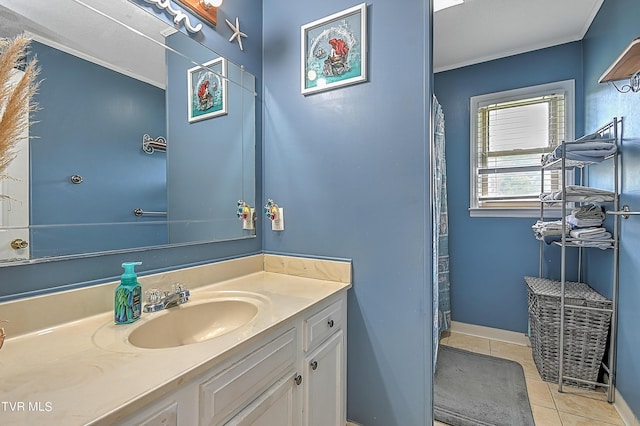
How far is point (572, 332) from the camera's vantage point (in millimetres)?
1905

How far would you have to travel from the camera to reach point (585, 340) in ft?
6.11

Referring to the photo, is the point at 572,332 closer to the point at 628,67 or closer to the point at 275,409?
the point at 628,67

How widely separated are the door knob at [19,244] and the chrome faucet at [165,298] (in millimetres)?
386

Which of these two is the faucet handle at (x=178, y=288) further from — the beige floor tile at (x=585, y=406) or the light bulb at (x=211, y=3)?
the beige floor tile at (x=585, y=406)

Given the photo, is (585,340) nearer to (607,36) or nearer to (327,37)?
(607,36)

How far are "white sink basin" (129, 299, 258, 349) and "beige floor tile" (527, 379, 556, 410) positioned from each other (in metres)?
1.86

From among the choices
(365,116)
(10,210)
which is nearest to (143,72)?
(10,210)

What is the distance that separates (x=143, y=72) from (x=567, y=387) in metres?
2.96

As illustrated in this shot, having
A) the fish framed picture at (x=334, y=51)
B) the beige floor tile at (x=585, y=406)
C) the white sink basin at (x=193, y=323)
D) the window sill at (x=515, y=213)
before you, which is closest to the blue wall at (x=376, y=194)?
the fish framed picture at (x=334, y=51)

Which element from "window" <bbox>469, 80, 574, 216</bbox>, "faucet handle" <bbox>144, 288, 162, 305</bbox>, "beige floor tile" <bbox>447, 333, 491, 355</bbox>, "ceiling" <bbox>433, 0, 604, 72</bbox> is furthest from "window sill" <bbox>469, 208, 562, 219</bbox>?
"faucet handle" <bbox>144, 288, 162, 305</bbox>

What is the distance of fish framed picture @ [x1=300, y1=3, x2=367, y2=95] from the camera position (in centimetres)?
143

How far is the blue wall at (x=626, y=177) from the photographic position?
1513 millimetres

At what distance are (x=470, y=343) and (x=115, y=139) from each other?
2892 mm

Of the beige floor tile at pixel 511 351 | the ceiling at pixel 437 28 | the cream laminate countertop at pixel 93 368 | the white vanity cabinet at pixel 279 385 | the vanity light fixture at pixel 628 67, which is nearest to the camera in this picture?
the cream laminate countertop at pixel 93 368
